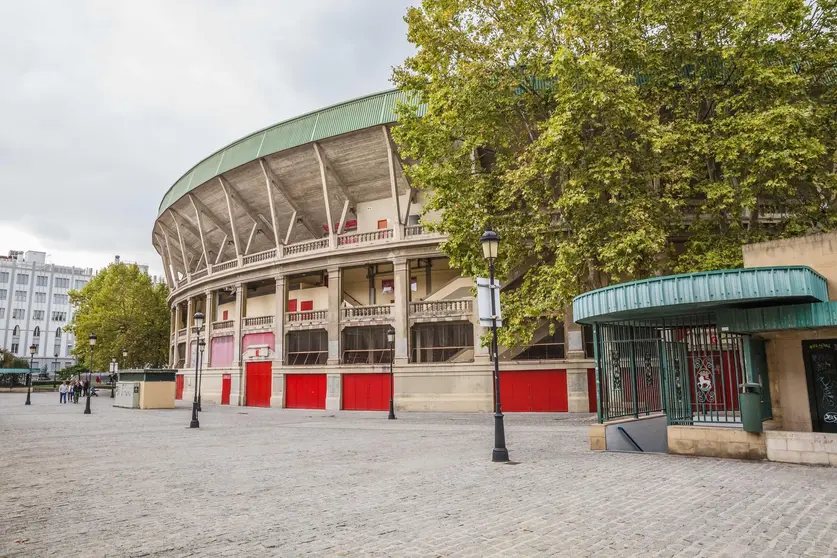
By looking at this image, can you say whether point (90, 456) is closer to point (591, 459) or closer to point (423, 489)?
point (423, 489)

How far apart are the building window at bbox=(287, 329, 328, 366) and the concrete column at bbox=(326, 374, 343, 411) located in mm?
2384

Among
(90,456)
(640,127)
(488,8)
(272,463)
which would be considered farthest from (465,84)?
(90,456)

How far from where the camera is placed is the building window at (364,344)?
31.5m

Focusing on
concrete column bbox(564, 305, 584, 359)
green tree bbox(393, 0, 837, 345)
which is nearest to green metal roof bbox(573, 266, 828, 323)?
green tree bbox(393, 0, 837, 345)

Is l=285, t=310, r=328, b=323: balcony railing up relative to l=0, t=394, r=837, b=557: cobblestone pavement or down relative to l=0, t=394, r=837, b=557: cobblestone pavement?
up

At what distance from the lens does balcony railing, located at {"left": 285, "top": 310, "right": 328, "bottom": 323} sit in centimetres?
3212

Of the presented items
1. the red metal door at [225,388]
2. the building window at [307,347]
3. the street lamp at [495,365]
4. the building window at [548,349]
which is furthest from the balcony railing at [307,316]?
the street lamp at [495,365]

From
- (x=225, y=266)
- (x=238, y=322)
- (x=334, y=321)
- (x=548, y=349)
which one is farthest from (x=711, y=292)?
(x=225, y=266)

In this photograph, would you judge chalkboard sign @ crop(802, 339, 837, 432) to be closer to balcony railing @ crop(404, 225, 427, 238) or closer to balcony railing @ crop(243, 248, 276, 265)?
balcony railing @ crop(404, 225, 427, 238)

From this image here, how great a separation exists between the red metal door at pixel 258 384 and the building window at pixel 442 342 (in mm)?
9905

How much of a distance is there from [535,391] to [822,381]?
16.5m

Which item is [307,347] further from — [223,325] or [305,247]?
[223,325]

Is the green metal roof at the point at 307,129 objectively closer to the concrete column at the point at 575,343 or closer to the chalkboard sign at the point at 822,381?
the concrete column at the point at 575,343

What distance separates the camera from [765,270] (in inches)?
386
